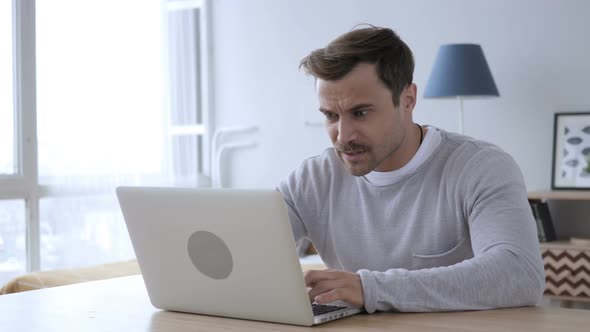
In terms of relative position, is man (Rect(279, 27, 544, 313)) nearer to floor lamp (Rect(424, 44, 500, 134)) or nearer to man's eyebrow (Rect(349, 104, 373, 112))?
man's eyebrow (Rect(349, 104, 373, 112))

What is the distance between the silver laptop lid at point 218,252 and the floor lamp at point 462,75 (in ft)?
7.79

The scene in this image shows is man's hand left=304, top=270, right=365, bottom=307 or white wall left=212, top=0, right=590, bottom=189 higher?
white wall left=212, top=0, right=590, bottom=189

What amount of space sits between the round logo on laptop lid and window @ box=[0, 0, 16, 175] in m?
2.73

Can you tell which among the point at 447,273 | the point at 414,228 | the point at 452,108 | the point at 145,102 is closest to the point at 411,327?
the point at 447,273

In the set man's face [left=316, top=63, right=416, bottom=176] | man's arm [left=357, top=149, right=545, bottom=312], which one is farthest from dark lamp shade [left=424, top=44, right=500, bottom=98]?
man's arm [left=357, top=149, right=545, bottom=312]

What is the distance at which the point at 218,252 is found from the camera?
57.7 inches

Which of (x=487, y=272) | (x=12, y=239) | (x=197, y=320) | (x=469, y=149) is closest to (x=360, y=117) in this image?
(x=469, y=149)

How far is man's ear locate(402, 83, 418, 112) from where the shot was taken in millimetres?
1889

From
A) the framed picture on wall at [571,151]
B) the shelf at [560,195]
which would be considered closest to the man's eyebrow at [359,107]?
the shelf at [560,195]

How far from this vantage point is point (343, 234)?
6.33 feet

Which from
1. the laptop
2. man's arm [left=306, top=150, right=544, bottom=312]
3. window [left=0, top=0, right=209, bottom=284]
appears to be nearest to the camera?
the laptop

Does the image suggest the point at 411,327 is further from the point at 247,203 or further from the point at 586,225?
the point at 586,225

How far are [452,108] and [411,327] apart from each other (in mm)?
2889

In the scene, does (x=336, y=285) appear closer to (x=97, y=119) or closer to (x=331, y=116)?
(x=331, y=116)
